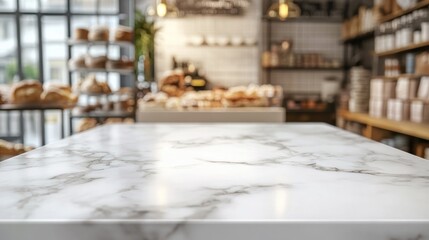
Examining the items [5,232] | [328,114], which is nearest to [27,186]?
[5,232]

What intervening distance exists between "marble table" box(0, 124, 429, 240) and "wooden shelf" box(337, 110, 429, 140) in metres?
2.44

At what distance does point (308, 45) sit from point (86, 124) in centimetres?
360

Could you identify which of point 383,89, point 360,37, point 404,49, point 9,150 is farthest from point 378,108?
point 9,150

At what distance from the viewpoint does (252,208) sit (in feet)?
2.17

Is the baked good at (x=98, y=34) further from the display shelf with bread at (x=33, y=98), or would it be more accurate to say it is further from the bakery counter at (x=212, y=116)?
the bakery counter at (x=212, y=116)

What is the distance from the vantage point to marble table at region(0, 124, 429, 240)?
23.4 inches

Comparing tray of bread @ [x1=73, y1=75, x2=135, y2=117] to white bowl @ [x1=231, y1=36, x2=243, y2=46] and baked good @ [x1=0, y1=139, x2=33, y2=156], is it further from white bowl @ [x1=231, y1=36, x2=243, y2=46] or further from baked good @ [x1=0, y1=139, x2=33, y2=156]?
white bowl @ [x1=231, y1=36, x2=243, y2=46]

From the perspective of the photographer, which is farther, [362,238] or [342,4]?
[342,4]

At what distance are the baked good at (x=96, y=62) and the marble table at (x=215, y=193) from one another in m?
3.24

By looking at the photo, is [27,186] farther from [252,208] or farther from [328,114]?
[328,114]

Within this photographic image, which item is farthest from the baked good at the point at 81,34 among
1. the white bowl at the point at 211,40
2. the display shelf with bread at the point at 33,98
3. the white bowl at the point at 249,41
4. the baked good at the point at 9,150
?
the white bowl at the point at 249,41

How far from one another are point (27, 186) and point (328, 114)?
223 inches

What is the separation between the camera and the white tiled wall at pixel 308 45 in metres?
6.54

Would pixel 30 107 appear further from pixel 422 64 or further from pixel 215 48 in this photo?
pixel 215 48
